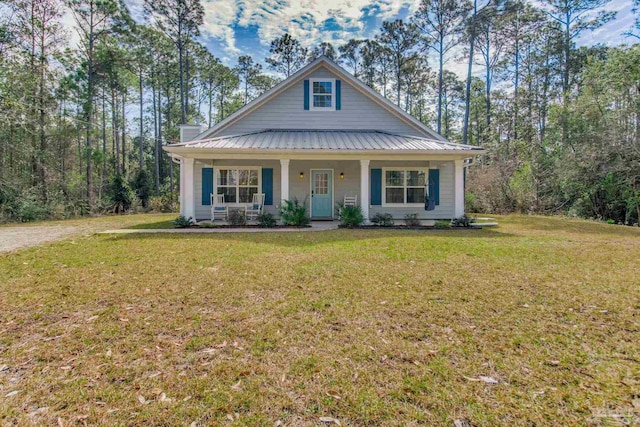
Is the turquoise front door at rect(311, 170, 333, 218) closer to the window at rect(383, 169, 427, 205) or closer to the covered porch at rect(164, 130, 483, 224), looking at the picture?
the covered porch at rect(164, 130, 483, 224)

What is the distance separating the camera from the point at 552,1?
1944cm

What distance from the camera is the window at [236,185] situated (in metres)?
11.6

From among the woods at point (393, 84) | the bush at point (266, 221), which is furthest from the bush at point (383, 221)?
the woods at point (393, 84)

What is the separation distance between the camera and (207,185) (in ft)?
37.3

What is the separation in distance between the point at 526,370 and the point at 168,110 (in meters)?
30.3

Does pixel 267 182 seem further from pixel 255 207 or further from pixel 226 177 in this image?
pixel 226 177

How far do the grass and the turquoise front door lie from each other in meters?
6.62

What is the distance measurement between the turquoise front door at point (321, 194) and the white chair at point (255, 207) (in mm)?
2010

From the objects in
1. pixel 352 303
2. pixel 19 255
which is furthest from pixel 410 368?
pixel 19 255

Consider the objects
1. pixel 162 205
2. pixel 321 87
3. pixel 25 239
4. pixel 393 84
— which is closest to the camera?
pixel 25 239

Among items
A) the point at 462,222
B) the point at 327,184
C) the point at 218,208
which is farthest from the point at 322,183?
the point at 462,222

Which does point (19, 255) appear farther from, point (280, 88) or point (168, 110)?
point (168, 110)

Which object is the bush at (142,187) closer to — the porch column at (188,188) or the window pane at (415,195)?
the porch column at (188,188)

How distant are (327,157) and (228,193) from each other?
4071mm
